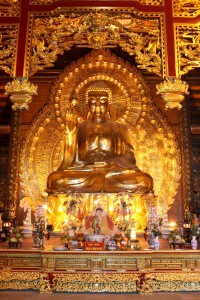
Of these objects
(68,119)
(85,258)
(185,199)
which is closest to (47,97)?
(68,119)

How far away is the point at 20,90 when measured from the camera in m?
5.50

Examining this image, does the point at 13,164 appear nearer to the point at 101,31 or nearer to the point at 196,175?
the point at 101,31

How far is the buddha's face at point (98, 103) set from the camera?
7.49 m

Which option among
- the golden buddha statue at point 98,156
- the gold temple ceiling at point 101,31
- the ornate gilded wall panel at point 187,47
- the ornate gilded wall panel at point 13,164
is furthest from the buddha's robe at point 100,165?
the ornate gilded wall panel at point 187,47

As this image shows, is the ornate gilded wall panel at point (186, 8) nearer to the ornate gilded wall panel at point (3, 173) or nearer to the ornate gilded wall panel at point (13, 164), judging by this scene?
the ornate gilded wall panel at point (13, 164)

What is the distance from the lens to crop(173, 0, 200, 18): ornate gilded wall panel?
5867 millimetres

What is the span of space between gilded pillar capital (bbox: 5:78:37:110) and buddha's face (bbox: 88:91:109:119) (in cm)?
209

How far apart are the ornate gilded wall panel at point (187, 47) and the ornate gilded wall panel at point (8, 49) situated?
260cm

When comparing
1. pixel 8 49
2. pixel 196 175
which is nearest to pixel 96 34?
pixel 8 49

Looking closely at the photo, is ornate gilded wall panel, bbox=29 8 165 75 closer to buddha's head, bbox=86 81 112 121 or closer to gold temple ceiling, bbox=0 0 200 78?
gold temple ceiling, bbox=0 0 200 78

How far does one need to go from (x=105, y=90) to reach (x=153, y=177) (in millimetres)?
2078

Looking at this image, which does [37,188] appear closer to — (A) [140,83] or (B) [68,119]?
(B) [68,119]

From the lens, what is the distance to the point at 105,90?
7520 millimetres

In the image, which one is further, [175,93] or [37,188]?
[37,188]
